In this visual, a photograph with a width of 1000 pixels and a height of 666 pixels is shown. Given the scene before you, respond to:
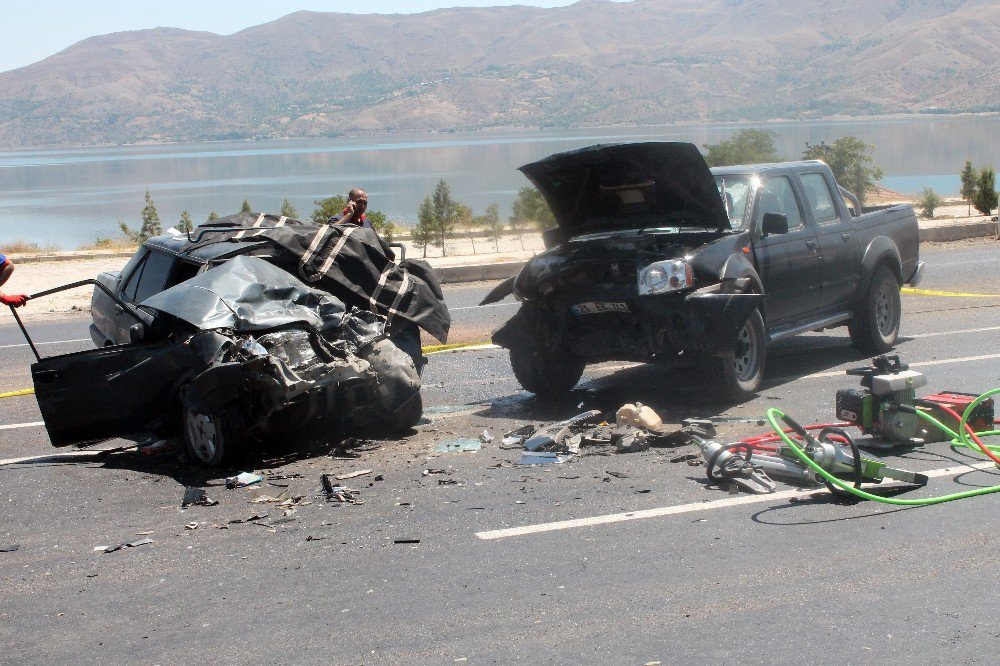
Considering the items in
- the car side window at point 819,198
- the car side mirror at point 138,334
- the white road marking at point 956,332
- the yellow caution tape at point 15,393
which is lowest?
the white road marking at point 956,332

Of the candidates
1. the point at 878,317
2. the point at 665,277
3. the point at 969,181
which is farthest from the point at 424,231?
the point at 665,277

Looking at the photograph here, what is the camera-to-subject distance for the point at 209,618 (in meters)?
4.68

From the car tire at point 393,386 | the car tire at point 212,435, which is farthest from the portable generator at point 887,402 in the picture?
the car tire at point 212,435

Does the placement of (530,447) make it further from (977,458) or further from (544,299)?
(977,458)

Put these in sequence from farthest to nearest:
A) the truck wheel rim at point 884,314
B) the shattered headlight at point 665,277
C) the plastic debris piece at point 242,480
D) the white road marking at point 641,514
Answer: the truck wheel rim at point 884,314, the shattered headlight at point 665,277, the plastic debris piece at point 242,480, the white road marking at point 641,514

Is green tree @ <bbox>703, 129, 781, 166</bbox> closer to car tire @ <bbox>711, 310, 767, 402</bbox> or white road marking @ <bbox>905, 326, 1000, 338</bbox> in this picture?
white road marking @ <bbox>905, 326, 1000, 338</bbox>

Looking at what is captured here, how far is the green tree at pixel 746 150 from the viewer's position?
94.4ft

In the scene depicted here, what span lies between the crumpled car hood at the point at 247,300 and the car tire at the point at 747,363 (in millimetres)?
3039

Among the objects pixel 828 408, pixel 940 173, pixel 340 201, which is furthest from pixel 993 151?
pixel 828 408

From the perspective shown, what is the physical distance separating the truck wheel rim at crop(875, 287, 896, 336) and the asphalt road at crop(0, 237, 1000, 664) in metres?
3.26

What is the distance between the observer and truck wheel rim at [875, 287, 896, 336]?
1070 centimetres

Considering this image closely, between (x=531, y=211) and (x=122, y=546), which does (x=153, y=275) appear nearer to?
(x=122, y=546)

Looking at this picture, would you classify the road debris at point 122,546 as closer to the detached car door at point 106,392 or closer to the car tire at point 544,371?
the detached car door at point 106,392

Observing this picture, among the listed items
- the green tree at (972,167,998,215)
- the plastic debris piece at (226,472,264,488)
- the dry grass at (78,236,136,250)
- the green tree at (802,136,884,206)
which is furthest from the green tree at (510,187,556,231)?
the plastic debris piece at (226,472,264,488)
